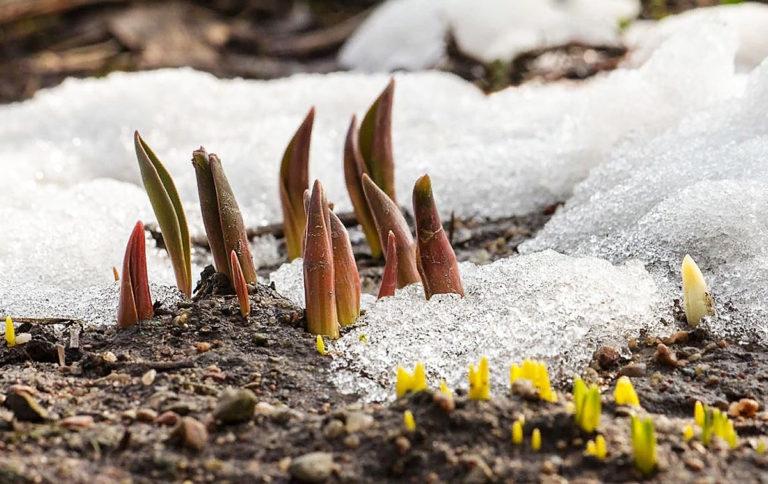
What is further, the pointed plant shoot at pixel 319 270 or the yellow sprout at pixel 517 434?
the pointed plant shoot at pixel 319 270

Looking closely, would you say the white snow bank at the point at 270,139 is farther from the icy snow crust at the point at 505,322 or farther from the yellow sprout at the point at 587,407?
the yellow sprout at the point at 587,407

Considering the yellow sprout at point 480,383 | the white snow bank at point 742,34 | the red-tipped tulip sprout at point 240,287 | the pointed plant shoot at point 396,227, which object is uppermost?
the white snow bank at point 742,34

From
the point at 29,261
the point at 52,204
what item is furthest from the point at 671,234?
the point at 52,204

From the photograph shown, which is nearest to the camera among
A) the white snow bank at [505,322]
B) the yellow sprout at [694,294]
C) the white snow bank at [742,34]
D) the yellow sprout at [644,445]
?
the yellow sprout at [644,445]

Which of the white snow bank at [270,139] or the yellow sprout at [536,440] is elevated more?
the white snow bank at [270,139]

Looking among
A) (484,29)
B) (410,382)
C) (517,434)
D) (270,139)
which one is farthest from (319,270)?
(484,29)

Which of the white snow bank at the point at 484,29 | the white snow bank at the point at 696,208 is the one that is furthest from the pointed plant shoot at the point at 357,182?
the white snow bank at the point at 484,29

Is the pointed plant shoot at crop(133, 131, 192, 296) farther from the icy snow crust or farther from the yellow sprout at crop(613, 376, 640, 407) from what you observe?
the yellow sprout at crop(613, 376, 640, 407)
